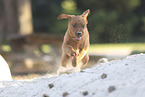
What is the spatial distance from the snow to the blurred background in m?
1.15

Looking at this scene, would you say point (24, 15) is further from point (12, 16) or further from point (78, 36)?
point (78, 36)

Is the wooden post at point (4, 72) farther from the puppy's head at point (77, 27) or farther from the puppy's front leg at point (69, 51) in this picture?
the puppy's head at point (77, 27)

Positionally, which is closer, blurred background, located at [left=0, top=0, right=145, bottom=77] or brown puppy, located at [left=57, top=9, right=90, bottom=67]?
brown puppy, located at [left=57, top=9, right=90, bottom=67]

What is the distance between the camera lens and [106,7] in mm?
16516

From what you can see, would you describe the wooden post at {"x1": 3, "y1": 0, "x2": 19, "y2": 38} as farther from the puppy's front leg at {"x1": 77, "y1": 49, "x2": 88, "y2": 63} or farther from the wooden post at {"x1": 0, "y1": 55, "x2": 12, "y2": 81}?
the puppy's front leg at {"x1": 77, "y1": 49, "x2": 88, "y2": 63}

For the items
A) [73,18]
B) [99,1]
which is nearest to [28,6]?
[73,18]

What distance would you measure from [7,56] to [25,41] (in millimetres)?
788

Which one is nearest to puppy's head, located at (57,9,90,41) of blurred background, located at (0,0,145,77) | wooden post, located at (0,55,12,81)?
blurred background, located at (0,0,145,77)

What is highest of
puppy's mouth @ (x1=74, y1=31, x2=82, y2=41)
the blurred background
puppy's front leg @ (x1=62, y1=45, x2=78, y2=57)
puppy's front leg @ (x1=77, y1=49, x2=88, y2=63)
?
puppy's mouth @ (x1=74, y1=31, x2=82, y2=41)

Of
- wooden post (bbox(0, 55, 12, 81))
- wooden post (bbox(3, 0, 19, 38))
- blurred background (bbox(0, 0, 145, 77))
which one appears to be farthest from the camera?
wooden post (bbox(3, 0, 19, 38))

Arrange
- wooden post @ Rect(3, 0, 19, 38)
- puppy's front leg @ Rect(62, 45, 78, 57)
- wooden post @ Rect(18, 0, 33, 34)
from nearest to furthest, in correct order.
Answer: puppy's front leg @ Rect(62, 45, 78, 57)
wooden post @ Rect(18, 0, 33, 34)
wooden post @ Rect(3, 0, 19, 38)

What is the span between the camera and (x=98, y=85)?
8.67ft

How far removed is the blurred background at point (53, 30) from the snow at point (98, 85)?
1150 mm

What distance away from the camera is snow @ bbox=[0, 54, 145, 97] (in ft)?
7.91
